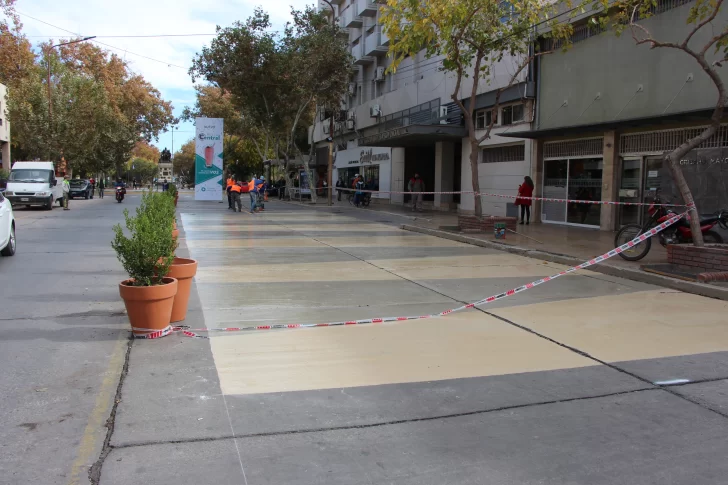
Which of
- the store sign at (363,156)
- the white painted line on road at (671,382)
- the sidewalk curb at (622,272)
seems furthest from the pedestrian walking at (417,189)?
the white painted line on road at (671,382)

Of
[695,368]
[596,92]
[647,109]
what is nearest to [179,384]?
[695,368]

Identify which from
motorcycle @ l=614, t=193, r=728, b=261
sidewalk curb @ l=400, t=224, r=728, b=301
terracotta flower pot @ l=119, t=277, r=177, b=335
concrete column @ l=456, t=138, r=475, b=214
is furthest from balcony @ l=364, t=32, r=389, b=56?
terracotta flower pot @ l=119, t=277, r=177, b=335

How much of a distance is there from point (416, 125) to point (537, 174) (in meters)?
5.64

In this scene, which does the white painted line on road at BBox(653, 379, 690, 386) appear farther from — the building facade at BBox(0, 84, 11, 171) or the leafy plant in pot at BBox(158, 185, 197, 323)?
the building facade at BBox(0, 84, 11, 171)

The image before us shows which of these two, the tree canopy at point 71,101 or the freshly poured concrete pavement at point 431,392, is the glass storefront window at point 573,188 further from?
the tree canopy at point 71,101

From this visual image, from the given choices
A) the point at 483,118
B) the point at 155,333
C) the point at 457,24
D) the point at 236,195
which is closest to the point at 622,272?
the point at 155,333

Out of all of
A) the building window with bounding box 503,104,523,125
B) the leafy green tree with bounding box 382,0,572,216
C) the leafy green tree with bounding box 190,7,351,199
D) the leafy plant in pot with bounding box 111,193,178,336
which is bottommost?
the leafy plant in pot with bounding box 111,193,178,336

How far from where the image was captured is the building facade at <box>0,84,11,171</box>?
42.4 meters

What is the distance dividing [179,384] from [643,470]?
3331mm

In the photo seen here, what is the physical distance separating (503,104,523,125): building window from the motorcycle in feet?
36.2

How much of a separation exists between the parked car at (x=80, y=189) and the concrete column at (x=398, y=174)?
69.3 ft

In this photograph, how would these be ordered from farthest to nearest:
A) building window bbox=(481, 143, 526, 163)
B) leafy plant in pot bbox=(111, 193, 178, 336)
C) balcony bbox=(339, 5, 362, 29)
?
balcony bbox=(339, 5, 362, 29)
building window bbox=(481, 143, 526, 163)
leafy plant in pot bbox=(111, 193, 178, 336)

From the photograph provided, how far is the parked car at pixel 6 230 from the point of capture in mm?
10742

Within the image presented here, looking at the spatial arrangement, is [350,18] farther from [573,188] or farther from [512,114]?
[573,188]
